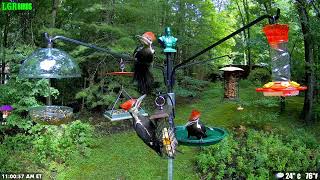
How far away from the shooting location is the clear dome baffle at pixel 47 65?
6.87 ft

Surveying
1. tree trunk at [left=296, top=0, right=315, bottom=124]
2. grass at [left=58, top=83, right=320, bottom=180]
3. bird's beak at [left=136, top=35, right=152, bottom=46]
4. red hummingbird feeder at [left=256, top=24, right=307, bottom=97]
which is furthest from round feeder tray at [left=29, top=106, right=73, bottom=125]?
tree trunk at [left=296, top=0, right=315, bottom=124]

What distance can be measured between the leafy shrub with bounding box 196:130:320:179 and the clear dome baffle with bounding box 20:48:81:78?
408 cm

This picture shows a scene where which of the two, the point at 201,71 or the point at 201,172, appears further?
the point at 201,71

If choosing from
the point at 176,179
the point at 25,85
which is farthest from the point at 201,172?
the point at 25,85

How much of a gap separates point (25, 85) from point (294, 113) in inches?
241

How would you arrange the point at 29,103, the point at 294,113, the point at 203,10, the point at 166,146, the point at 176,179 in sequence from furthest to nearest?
the point at 203,10, the point at 294,113, the point at 29,103, the point at 176,179, the point at 166,146

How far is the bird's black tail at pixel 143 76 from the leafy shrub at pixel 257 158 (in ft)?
13.3

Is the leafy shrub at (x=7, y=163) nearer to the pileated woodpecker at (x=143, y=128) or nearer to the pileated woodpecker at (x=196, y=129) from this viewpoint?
the pileated woodpecker at (x=196, y=129)

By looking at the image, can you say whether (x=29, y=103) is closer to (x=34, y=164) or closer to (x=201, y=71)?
(x=34, y=164)

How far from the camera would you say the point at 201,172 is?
5922mm

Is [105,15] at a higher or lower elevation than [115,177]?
higher

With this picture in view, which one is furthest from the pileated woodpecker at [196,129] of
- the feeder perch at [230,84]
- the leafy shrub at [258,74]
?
the leafy shrub at [258,74]

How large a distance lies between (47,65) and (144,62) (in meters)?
0.64

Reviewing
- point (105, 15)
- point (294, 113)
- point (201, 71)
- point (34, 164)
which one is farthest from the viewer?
point (201, 71)
